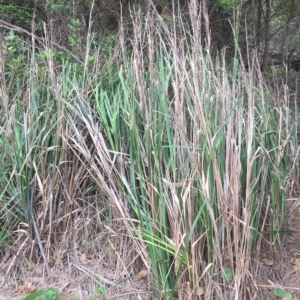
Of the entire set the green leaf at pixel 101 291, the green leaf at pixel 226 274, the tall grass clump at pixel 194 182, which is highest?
the tall grass clump at pixel 194 182

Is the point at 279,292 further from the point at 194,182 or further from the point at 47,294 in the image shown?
the point at 47,294

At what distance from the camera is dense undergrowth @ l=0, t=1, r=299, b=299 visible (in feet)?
5.88

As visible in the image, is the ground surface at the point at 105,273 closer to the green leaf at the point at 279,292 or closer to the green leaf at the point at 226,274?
the green leaf at the point at 279,292

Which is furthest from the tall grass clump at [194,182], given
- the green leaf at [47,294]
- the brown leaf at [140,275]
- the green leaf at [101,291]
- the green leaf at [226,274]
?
the green leaf at [47,294]

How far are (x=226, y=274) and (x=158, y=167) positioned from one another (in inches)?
24.8

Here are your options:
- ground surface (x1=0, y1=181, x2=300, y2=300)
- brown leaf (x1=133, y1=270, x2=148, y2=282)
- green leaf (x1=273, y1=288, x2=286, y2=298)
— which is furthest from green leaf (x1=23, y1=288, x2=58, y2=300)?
green leaf (x1=273, y1=288, x2=286, y2=298)

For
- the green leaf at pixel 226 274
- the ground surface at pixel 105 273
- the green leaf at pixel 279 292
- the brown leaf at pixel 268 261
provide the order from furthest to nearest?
1. the brown leaf at pixel 268 261
2. the ground surface at pixel 105 273
3. the green leaf at pixel 279 292
4. the green leaf at pixel 226 274

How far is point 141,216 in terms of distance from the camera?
195cm

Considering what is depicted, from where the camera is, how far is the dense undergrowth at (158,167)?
1.79m

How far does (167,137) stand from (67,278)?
1.05 m

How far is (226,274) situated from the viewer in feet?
5.83

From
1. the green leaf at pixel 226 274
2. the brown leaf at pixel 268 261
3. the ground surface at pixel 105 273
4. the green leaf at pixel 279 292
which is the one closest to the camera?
the green leaf at pixel 226 274

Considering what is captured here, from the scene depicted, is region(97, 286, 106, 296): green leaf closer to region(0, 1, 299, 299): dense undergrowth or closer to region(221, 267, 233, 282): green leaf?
region(0, 1, 299, 299): dense undergrowth

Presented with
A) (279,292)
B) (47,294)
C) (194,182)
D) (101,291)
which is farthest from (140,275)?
(279,292)
